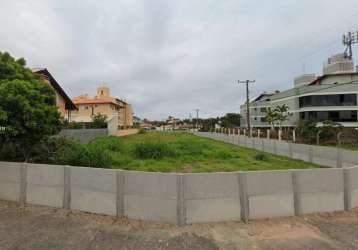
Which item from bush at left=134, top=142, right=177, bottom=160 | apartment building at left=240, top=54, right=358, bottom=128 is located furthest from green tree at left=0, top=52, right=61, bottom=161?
apartment building at left=240, top=54, right=358, bottom=128

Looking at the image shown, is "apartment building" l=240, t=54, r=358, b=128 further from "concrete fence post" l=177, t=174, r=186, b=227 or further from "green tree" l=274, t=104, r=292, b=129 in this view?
"concrete fence post" l=177, t=174, r=186, b=227

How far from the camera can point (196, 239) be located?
173 inches

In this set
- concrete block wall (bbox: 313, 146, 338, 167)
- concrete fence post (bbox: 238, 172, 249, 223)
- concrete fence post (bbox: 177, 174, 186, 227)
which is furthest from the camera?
concrete block wall (bbox: 313, 146, 338, 167)

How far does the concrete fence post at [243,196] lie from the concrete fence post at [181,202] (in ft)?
3.87

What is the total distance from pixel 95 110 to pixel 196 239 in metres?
47.8

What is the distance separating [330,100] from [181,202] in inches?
1660

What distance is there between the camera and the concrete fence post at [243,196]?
5.13 metres

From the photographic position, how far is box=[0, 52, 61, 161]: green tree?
668cm

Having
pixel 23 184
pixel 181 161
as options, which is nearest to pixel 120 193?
pixel 23 184

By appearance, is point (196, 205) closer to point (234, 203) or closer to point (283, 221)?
point (234, 203)

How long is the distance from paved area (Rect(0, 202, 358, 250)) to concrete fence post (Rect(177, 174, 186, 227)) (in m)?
0.15

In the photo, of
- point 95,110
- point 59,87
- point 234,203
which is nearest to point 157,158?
point 234,203

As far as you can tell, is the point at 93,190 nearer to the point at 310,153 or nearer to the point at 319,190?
the point at 319,190

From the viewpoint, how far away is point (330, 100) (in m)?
39.5
